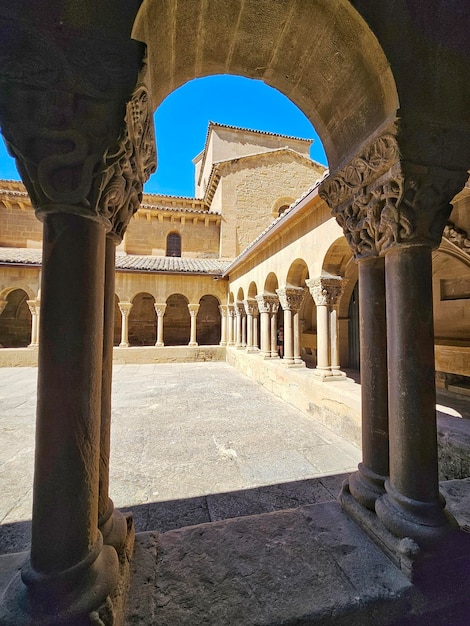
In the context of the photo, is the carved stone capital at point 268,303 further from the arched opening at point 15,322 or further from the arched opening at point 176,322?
→ the arched opening at point 15,322

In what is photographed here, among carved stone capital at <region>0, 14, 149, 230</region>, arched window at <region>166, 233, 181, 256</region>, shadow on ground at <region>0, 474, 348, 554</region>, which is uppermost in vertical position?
arched window at <region>166, 233, 181, 256</region>

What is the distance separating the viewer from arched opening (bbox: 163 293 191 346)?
60.0ft

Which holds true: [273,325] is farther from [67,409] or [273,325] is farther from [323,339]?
[67,409]

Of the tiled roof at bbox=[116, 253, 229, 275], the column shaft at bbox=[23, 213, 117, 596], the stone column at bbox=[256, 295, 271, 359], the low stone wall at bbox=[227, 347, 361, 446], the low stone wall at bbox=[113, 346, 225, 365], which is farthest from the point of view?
the tiled roof at bbox=[116, 253, 229, 275]

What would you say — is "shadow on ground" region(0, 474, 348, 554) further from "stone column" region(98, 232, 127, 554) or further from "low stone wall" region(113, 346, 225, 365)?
"low stone wall" region(113, 346, 225, 365)

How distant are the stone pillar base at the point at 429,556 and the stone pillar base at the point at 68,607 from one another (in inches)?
51.3

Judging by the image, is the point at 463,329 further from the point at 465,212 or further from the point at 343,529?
the point at 343,529

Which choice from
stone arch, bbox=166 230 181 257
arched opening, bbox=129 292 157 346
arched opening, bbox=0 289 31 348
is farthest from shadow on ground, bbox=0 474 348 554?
arched opening, bbox=0 289 31 348

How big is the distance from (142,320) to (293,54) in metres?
17.1

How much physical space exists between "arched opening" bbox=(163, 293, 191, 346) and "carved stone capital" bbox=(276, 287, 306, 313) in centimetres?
1153

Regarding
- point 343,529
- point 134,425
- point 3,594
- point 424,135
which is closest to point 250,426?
point 134,425

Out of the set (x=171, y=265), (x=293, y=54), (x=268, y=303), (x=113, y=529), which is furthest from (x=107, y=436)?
(x=171, y=265)

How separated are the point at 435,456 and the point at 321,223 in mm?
4996

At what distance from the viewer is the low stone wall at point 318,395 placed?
4405mm
